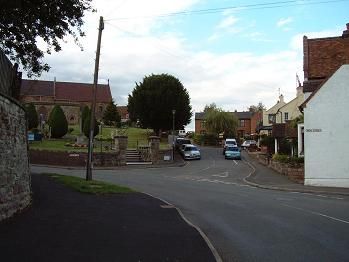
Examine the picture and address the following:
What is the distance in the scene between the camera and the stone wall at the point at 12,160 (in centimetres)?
1333

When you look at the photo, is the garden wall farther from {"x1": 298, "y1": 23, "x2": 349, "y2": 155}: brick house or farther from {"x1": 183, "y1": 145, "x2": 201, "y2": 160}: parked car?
{"x1": 183, "y1": 145, "x2": 201, "y2": 160}: parked car

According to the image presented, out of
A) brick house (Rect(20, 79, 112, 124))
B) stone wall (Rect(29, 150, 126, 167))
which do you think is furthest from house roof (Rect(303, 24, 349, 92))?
brick house (Rect(20, 79, 112, 124))

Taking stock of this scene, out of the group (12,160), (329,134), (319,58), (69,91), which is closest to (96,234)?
(12,160)

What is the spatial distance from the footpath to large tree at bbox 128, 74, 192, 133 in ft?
183

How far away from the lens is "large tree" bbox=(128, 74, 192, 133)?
73.7m

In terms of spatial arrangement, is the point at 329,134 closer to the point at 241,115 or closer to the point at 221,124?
the point at 221,124

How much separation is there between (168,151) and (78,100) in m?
66.9

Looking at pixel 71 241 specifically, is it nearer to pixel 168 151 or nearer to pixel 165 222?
pixel 165 222

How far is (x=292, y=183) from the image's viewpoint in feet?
115

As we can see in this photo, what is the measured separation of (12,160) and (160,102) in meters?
59.0

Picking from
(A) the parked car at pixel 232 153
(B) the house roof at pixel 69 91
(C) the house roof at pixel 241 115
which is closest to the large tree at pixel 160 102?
(A) the parked car at pixel 232 153

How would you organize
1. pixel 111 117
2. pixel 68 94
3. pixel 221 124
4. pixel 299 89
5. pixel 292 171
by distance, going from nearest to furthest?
pixel 292 171
pixel 299 89
pixel 111 117
pixel 221 124
pixel 68 94

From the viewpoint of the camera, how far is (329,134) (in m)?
33.9

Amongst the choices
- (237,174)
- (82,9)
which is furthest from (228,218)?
(237,174)
